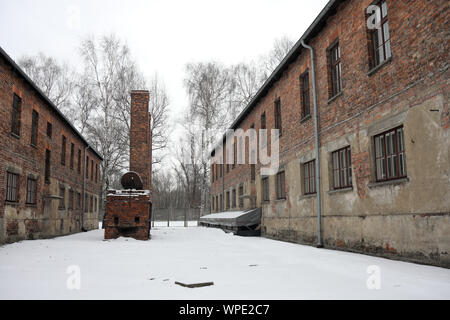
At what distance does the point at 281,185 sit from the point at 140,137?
6.55m

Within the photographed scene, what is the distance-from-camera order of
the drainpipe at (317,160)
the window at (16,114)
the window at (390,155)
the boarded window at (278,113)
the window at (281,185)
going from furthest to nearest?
the boarded window at (278,113) < the window at (281,185) < the window at (16,114) < the drainpipe at (317,160) < the window at (390,155)

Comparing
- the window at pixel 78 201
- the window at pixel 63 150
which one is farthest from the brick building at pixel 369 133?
the window at pixel 78 201

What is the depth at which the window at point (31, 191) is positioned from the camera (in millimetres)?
14770

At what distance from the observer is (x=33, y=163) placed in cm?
1507

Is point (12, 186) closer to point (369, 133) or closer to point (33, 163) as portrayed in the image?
point (33, 163)

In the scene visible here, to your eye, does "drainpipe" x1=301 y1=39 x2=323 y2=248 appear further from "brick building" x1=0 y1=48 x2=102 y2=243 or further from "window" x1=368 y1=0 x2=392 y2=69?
"brick building" x1=0 y1=48 x2=102 y2=243

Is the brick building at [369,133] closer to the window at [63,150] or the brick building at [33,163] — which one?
the brick building at [33,163]

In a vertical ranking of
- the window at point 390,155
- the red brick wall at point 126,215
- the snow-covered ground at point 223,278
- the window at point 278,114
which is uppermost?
the window at point 278,114

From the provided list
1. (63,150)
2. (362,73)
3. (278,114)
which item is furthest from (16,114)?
(362,73)

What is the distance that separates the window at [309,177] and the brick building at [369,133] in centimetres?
4

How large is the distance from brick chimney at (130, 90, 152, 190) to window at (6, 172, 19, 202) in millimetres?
4473

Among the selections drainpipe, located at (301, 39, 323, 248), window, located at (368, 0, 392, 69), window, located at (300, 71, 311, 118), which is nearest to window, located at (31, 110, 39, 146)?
window, located at (300, 71, 311, 118)

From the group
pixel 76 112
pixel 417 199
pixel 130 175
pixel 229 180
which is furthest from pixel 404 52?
A: pixel 76 112
